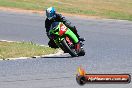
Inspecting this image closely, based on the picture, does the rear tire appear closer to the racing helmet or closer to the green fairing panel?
the green fairing panel

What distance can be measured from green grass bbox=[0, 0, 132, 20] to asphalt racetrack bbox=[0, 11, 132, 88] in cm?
328

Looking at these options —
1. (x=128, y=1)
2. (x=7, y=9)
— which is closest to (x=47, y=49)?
(x=7, y=9)

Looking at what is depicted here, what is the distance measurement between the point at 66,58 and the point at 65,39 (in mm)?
811

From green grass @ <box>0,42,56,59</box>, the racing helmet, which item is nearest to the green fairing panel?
the racing helmet

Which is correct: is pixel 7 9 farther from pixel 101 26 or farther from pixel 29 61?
pixel 29 61

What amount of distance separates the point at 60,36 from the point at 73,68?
2743mm

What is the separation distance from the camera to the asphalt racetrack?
10.8m

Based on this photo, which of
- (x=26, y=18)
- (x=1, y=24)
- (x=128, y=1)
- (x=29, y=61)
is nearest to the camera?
(x=29, y=61)

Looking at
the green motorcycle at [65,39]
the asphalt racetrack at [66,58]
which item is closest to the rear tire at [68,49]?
the green motorcycle at [65,39]

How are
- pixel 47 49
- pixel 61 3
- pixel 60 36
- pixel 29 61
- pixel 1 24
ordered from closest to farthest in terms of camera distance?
1. pixel 29 61
2. pixel 60 36
3. pixel 47 49
4. pixel 1 24
5. pixel 61 3

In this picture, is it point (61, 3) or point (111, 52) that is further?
point (61, 3)

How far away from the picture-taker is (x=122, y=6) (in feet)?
125

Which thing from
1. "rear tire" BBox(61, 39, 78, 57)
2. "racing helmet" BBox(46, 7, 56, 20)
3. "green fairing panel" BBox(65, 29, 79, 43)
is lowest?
"rear tire" BBox(61, 39, 78, 57)

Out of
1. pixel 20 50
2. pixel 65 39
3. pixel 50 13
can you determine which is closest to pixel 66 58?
pixel 65 39
